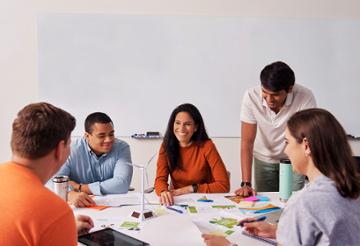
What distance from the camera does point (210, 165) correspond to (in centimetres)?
265

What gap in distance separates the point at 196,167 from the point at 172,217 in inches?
34.0

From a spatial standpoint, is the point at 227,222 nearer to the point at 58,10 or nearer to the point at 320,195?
the point at 320,195

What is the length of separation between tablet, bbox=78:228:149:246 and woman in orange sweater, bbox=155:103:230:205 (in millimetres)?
939

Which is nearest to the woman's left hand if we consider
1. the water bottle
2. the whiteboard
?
the water bottle

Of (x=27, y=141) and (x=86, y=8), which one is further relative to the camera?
(x=86, y=8)

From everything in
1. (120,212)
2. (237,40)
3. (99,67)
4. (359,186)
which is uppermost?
(237,40)

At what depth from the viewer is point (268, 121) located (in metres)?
2.75

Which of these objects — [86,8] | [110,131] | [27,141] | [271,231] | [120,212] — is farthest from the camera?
[86,8]

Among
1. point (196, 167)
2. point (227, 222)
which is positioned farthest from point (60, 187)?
point (196, 167)

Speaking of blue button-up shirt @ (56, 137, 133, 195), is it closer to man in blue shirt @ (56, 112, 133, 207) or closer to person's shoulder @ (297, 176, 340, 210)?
man in blue shirt @ (56, 112, 133, 207)

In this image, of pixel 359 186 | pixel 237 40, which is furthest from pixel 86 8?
pixel 359 186

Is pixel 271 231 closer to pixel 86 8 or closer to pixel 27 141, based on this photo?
pixel 27 141

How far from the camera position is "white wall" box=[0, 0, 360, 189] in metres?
3.60

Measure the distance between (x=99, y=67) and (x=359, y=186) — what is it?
2.82 meters
